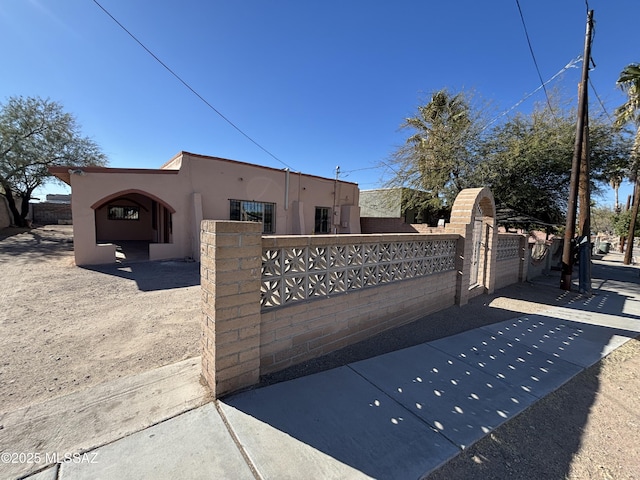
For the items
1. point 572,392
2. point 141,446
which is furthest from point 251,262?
point 572,392

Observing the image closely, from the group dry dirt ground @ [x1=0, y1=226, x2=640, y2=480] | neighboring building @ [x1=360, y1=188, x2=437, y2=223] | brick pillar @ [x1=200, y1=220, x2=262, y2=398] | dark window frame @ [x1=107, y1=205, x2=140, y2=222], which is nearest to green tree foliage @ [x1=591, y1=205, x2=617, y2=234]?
neighboring building @ [x1=360, y1=188, x2=437, y2=223]

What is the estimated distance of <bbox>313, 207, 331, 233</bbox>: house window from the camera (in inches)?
636

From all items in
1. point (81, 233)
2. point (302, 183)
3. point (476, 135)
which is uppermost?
point (476, 135)

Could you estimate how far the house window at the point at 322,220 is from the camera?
16156 millimetres

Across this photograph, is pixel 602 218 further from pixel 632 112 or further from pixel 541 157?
pixel 541 157

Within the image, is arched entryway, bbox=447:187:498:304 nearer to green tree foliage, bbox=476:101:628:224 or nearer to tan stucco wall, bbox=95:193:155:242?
green tree foliage, bbox=476:101:628:224

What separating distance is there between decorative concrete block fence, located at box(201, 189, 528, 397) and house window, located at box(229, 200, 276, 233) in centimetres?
857

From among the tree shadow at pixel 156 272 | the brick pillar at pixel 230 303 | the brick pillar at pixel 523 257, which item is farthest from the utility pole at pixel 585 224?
the tree shadow at pixel 156 272

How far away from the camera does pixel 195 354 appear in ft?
11.0

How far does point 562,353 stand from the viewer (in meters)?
3.88

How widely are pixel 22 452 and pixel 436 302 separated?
18.0ft

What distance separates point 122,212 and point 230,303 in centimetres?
1851

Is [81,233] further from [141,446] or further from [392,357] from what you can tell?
[392,357]

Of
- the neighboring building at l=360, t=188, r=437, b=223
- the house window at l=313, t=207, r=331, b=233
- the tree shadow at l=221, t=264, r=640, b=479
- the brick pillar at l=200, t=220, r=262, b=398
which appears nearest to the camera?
the tree shadow at l=221, t=264, r=640, b=479
